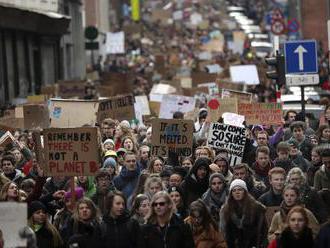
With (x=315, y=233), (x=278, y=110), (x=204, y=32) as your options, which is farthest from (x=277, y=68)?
(x=204, y=32)

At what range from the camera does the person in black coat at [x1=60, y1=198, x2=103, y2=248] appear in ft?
43.2

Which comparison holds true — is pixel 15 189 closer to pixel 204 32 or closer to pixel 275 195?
pixel 275 195

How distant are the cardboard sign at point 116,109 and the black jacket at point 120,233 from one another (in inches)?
446

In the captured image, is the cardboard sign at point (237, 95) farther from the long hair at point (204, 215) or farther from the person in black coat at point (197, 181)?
the long hair at point (204, 215)

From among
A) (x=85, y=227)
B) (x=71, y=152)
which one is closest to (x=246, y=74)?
(x=71, y=152)

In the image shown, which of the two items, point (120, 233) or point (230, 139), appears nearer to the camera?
point (120, 233)

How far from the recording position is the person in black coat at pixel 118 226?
1314 cm

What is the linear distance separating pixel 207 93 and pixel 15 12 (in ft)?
39.2

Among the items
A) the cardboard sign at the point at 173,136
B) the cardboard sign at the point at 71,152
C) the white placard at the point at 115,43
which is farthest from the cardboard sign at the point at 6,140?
the white placard at the point at 115,43

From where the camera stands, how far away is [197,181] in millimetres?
15781

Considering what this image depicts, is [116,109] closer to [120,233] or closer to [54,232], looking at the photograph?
[54,232]

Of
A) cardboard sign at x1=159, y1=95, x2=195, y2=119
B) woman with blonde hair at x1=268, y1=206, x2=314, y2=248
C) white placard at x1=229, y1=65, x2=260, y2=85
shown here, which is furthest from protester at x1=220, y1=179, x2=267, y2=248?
white placard at x1=229, y1=65, x2=260, y2=85

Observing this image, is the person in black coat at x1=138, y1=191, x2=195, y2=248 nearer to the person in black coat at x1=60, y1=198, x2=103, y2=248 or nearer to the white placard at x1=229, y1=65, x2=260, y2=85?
the person in black coat at x1=60, y1=198, x2=103, y2=248

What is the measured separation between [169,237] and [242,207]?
1.21m
